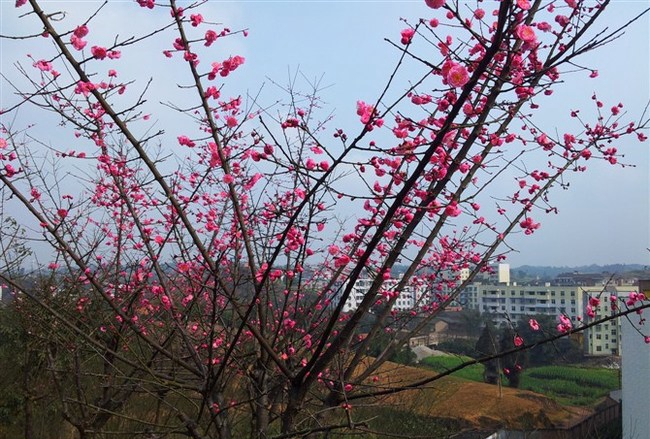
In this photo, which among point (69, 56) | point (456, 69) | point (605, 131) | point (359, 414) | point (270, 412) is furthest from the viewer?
point (359, 414)

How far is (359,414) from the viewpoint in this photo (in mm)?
6883

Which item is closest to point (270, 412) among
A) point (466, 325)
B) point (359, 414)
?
point (359, 414)

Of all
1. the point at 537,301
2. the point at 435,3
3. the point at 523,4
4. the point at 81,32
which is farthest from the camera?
the point at 537,301

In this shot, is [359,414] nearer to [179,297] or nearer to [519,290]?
[179,297]

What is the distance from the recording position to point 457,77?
1.74 m

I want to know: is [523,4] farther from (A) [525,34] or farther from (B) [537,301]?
(B) [537,301]

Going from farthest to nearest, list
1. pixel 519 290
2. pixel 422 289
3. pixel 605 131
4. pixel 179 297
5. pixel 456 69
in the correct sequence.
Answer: pixel 519 290
pixel 422 289
pixel 179 297
pixel 605 131
pixel 456 69

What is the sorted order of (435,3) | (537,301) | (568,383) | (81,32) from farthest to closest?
(568,383) → (537,301) → (81,32) → (435,3)

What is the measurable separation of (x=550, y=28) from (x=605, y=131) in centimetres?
105

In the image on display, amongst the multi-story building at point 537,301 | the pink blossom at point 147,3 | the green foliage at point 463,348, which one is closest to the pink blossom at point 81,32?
the pink blossom at point 147,3

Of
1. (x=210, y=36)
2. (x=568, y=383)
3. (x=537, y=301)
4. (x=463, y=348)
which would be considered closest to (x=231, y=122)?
(x=210, y=36)

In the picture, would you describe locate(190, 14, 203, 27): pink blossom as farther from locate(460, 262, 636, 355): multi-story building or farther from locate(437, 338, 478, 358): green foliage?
locate(460, 262, 636, 355): multi-story building

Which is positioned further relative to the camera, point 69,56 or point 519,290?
point 519,290

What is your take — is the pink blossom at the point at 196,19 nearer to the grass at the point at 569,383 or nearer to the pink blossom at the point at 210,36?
the pink blossom at the point at 210,36
